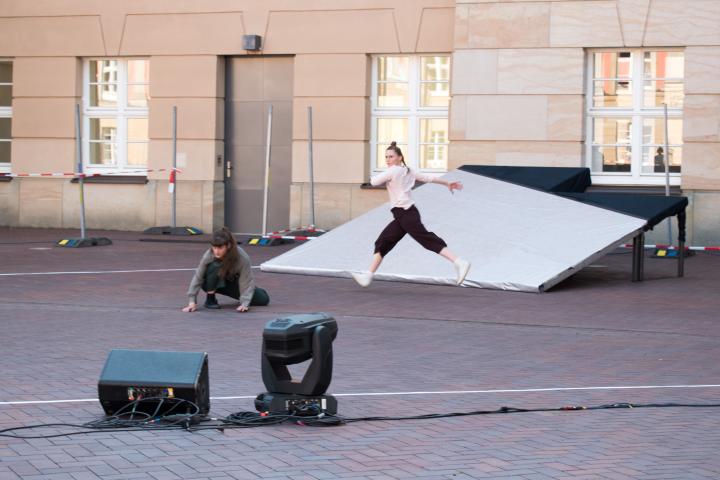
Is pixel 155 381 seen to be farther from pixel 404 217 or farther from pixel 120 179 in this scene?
pixel 120 179

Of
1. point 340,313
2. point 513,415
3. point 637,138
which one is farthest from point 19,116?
point 513,415

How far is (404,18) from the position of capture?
22.3 m

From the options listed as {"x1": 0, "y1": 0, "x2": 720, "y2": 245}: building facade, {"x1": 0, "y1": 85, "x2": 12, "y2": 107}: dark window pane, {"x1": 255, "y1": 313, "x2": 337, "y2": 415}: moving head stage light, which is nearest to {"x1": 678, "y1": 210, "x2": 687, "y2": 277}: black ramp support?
{"x1": 0, "y1": 0, "x2": 720, "y2": 245}: building facade

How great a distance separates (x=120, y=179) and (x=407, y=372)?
15.9 meters

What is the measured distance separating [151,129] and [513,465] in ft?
61.2

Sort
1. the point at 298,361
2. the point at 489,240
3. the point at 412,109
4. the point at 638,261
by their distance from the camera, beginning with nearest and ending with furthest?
the point at 298,361 → the point at 489,240 → the point at 638,261 → the point at 412,109

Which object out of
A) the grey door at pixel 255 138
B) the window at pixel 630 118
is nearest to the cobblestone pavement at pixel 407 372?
the window at pixel 630 118

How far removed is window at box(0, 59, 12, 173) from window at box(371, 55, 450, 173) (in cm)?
767

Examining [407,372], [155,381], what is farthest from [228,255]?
[155,381]

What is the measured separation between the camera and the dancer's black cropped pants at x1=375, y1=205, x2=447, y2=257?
47.0 ft

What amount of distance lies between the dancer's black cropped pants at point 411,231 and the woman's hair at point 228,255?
2.52 metres

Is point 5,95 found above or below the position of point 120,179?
above

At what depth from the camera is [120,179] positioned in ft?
79.4

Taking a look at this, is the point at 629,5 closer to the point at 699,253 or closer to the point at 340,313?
the point at 699,253
